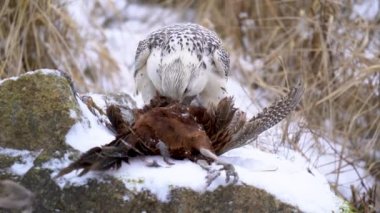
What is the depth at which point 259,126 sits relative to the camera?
2.44 meters

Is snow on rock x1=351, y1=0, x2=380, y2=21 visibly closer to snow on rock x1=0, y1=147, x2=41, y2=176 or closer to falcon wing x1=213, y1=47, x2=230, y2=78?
falcon wing x1=213, y1=47, x2=230, y2=78

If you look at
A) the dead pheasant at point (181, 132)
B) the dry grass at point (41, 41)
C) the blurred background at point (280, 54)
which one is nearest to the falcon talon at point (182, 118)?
the dead pheasant at point (181, 132)

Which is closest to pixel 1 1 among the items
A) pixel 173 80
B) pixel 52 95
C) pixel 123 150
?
pixel 173 80

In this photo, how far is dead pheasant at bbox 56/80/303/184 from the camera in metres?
2.14

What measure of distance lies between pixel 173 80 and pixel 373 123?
1.37m

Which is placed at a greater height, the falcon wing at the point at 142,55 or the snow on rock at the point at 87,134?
the falcon wing at the point at 142,55

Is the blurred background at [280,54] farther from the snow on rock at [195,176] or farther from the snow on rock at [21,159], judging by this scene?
the snow on rock at [21,159]

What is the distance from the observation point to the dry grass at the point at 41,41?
155 inches

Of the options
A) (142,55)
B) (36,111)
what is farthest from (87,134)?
(142,55)

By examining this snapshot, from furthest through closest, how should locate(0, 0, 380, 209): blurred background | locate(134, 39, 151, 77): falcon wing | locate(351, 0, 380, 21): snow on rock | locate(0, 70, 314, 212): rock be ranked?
1. locate(351, 0, 380, 21): snow on rock
2. locate(0, 0, 380, 209): blurred background
3. locate(134, 39, 151, 77): falcon wing
4. locate(0, 70, 314, 212): rock

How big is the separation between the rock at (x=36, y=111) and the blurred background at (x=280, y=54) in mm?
1159

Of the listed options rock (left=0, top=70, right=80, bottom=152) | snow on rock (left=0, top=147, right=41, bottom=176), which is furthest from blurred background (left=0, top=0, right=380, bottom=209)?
snow on rock (left=0, top=147, right=41, bottom=176)

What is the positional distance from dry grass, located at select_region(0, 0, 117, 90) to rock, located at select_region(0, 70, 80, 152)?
1463 millimetres

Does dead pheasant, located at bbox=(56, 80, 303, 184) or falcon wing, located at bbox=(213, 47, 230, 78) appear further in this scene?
falcon wing, located at bbox=(213, 47, 230, 78)
